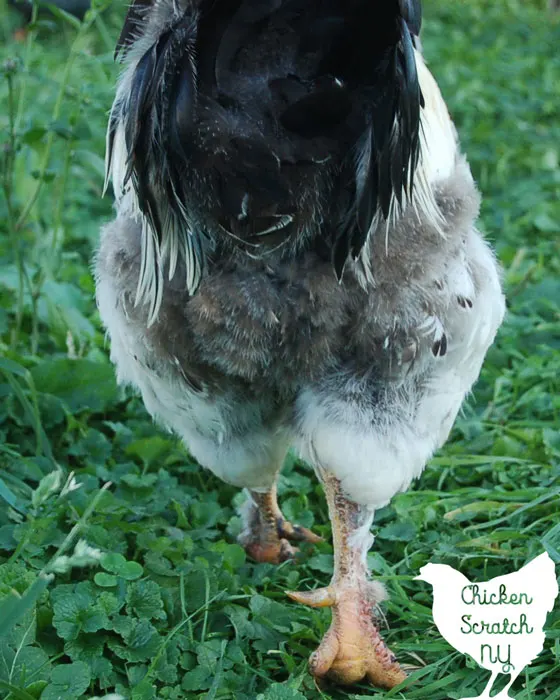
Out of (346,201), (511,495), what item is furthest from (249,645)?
(346,201)

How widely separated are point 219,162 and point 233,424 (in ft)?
2.60

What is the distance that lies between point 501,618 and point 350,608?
1.80ft

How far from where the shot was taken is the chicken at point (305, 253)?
1934mm

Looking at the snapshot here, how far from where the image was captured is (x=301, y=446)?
93.3 inches

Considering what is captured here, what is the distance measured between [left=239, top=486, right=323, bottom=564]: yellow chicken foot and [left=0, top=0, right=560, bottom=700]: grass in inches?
2.3

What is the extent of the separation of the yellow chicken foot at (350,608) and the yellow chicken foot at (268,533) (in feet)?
1.45

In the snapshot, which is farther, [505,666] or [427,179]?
[427,179]

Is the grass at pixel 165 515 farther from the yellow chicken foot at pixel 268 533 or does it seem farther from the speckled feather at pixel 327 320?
the speckled feather at pixel 327 320

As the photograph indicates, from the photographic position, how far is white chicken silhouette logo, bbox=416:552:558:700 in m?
1.94

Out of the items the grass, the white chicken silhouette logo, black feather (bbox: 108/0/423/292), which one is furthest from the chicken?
the white chicken silhouette logo

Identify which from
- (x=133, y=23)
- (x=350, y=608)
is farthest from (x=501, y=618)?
(x=133, y=23)

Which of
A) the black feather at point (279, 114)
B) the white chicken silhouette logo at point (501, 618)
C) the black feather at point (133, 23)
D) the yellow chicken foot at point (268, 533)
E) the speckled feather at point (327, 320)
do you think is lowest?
the yellow chicken foot at point (268, 533)

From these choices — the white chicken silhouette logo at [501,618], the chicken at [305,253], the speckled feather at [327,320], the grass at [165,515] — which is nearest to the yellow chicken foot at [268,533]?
the grass at [165,515]

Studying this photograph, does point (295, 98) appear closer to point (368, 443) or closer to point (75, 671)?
point (368, 443)
